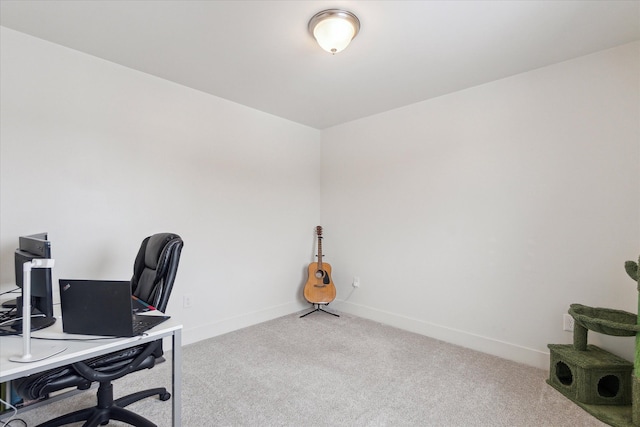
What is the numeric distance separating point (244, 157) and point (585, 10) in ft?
9.29

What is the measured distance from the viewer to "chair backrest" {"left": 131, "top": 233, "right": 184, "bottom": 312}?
1.71 m

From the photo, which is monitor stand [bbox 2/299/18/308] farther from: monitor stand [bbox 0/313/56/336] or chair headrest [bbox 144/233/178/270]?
chair headrest [bbox 144/233/178/270]

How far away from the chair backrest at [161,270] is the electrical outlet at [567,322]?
8.99 ft

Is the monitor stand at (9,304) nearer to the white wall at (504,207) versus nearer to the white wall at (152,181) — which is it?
the white wall at (152,181)

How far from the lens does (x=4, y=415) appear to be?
1.82m

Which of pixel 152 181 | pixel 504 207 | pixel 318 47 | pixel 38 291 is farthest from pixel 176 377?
pixel 504 207

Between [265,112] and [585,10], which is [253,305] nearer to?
[265,112]

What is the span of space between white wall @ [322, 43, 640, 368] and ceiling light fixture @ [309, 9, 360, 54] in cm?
150

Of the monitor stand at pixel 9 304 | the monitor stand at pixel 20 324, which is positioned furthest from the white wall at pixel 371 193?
the monitor stand at pixel 20 324

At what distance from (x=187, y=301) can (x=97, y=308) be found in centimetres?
162

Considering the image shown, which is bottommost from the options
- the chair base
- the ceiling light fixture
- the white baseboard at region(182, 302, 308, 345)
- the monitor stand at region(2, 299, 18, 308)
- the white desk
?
the white baseboard at region(182, 302, 308, 345)

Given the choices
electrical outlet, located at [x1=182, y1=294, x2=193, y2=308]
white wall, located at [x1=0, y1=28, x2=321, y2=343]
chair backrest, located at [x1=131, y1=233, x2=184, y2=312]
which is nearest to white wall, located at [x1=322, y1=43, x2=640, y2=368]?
white wall, located at [x1=0, y1=28, x2=321, y2=343]

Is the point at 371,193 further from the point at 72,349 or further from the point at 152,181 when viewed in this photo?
the point at 72,349

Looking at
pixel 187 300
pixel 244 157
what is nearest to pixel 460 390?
pixel 187 300
